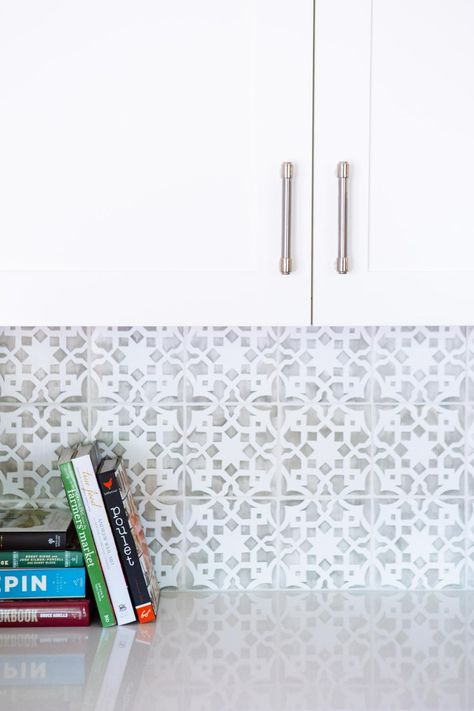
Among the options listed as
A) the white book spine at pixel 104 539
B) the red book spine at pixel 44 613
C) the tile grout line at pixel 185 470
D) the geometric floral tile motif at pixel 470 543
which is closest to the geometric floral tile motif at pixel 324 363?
the tile grout line at pixel 185 470

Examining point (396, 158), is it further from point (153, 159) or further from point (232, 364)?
point (232, 364)

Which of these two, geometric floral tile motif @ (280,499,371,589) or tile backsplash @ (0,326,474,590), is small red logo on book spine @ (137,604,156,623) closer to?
tile backsplash @ (0,326,474,590)

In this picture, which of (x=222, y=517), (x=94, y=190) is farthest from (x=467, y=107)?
(x=222, y=517)

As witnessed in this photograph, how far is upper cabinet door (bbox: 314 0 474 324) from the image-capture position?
1.19 m

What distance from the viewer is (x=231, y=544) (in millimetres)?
1606

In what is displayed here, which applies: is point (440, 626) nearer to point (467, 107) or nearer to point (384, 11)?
point (467, 107)

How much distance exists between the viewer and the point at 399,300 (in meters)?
1.22

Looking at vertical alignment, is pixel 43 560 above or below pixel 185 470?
below

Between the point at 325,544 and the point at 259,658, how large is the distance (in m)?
0.34

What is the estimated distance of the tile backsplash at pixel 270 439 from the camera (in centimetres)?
158

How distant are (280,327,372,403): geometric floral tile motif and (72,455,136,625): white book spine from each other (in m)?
0.41

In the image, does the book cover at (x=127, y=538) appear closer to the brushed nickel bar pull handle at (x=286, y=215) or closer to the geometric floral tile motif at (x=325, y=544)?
the geometric floral tile motif at (x=325, y=544)

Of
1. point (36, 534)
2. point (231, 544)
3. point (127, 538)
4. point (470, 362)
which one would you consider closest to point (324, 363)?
point (470, 362)

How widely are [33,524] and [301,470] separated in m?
0.51
